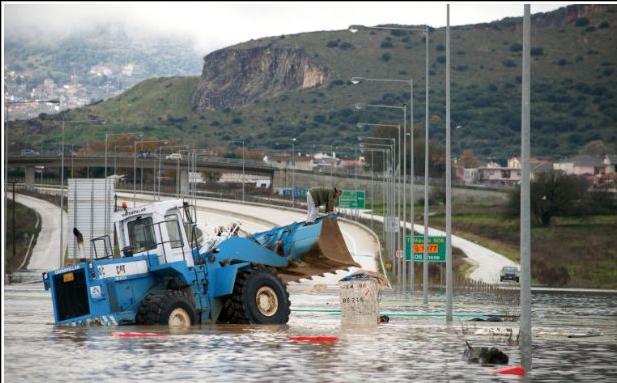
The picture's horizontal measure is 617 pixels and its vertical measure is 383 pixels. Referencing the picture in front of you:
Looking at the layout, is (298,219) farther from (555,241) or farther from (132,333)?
(132,333)

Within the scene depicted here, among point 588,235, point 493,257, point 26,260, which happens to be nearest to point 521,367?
point 26,260

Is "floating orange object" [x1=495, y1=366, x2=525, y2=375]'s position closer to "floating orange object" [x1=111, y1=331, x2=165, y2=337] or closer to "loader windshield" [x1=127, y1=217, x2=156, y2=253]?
"floating orange object" [x1=111, y1=331, x2=165, y2=337]

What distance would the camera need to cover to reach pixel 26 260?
10562 cm

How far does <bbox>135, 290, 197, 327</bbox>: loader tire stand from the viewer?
3297 centimetres

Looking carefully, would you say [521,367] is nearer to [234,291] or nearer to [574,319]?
[234,291]

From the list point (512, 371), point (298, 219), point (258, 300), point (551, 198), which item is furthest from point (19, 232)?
point (512, 371)

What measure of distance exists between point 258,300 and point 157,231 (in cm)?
319

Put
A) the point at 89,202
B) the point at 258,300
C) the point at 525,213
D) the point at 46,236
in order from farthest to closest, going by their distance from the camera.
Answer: the point at 46,236
the point at 89,202
the point at 258,300
the point at 525,213

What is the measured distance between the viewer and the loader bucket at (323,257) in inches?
1426

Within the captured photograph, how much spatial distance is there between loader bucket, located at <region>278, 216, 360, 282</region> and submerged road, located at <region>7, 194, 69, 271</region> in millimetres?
62549

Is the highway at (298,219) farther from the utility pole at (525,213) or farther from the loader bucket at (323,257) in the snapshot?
the utility pole at (525,213)

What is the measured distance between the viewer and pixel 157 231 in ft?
114

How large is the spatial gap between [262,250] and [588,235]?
98603 millimetres

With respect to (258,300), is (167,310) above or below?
below
